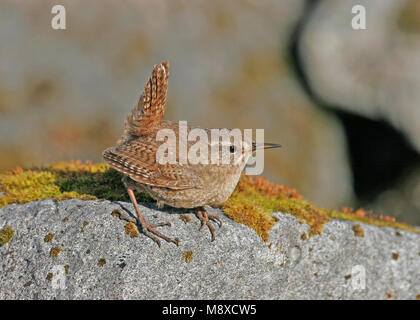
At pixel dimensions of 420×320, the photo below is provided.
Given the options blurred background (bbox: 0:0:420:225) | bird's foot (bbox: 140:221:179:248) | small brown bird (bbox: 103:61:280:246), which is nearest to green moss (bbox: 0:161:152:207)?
bird's foot (bbox: 140:221:179:248)

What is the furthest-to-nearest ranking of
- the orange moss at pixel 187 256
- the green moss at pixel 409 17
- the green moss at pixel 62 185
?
the green moss at pixel 409 17 → the green moss at pixel 62 185 → the orange moss at pixel 187 256

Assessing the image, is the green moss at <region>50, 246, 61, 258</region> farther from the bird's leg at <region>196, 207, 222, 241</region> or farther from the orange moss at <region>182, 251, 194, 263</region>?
the bird's leg at <region>196, 207, 222, 241</region>

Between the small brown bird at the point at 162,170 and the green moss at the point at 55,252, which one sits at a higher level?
the small brown bird at the point at 162,170

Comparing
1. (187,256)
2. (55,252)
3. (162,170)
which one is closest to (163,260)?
(187,256)

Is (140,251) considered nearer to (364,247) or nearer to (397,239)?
(364,247)

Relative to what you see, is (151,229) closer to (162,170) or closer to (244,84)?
(162,170)

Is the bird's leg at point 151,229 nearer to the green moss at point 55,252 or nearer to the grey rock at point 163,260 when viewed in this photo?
the grey rock at point 163,260

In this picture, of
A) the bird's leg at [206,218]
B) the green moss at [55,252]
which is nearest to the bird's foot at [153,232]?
the bird's leg at [206,218]
